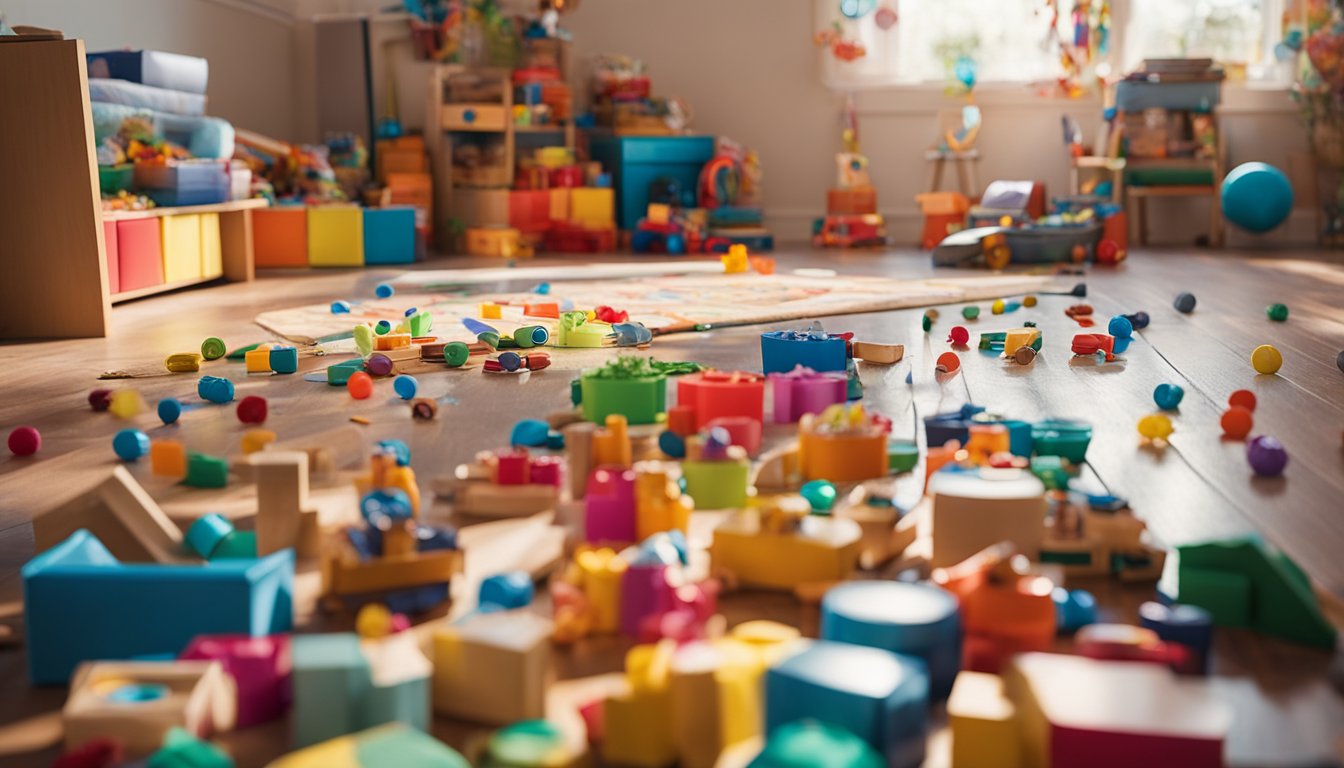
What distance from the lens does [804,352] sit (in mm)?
2309

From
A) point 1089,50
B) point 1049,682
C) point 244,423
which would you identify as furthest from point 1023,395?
point 1089,50

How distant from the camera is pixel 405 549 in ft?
3.88

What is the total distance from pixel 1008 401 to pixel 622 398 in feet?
2.21

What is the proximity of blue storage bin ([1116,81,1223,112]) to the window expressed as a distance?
14.6 inches

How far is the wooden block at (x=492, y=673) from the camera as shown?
93 centimetres

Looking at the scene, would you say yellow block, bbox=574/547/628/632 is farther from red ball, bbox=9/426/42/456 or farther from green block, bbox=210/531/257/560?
red ball, bbox=9/426/42/456

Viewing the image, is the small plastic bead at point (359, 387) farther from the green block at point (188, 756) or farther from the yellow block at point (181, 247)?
the yellow block at point (181, 247)

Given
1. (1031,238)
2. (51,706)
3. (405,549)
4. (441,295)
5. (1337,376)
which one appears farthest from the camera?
(1031,238)

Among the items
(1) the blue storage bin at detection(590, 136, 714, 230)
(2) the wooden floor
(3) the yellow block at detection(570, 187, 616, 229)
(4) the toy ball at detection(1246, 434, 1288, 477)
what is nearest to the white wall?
(2) the wooden floor

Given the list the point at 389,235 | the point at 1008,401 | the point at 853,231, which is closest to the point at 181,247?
the point at 389,235

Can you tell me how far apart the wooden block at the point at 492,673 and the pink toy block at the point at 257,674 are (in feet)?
0.36

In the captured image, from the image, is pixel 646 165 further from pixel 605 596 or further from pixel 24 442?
pixel 605 596

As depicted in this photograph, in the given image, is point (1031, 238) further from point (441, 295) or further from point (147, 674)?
point (147, 674)

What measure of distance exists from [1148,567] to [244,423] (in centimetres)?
139
